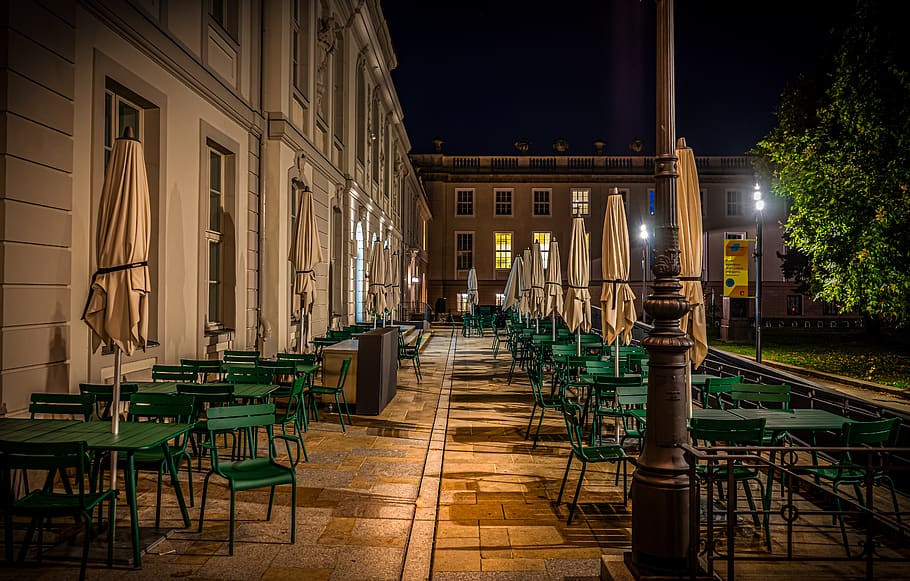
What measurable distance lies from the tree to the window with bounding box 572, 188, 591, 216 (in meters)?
27.9

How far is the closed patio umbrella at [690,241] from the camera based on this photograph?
18.8 feet

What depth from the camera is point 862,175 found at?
17891 mm

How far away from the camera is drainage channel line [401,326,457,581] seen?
459cm

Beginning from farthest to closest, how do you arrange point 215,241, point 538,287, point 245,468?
point 538,287, point 215,241, point 245,468

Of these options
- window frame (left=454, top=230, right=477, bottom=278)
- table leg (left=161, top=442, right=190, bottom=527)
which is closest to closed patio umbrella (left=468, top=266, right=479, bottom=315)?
window frame (left=454, top=230, right=477, bottom=278)

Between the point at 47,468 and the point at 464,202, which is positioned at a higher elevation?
the point at 464,202

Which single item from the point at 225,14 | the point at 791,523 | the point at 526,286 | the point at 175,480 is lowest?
the point at 791,523

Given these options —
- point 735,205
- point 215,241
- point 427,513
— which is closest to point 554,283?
point 215,241

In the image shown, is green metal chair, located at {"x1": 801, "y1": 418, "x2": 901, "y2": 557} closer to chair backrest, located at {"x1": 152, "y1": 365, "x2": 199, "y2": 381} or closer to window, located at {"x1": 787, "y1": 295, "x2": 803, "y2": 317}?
chair backrest, located at {"x1": 152, "y1": 365, "x2": 199, "y2": 381}

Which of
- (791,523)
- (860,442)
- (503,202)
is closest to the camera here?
(791,523)

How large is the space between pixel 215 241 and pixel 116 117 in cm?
360

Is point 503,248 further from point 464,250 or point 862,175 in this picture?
point 862,175

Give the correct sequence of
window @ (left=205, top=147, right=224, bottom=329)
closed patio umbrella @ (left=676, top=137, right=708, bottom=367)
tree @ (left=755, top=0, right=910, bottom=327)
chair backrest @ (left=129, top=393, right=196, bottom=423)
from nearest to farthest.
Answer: chair backrest @ (left=129, top=393, right=196, bottom=423), closed patio umbrella @ (left=676, top=137, right=708, bottom=367), window @ (left=205, top=147, right=224, bottom=329), tree @ (left=755, top=0, right=910, bottom=327)

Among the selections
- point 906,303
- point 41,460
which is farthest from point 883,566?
point 906,303
